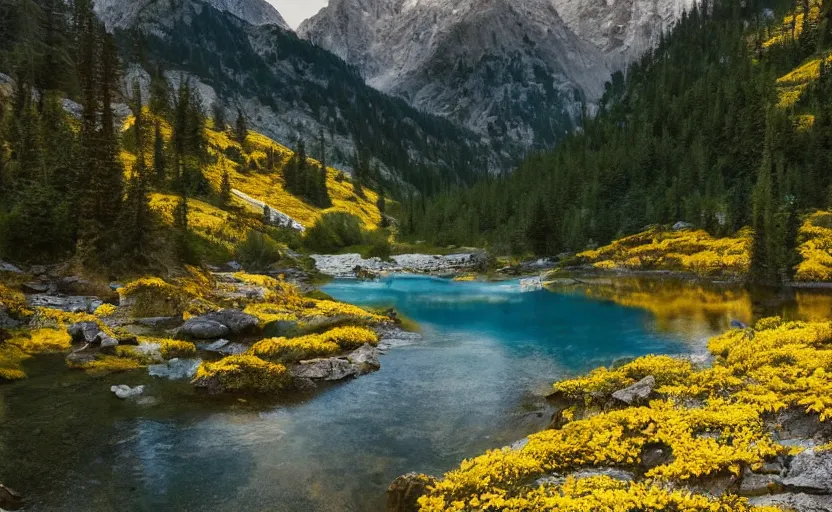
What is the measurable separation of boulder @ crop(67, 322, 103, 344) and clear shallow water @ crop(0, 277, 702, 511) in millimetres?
3133

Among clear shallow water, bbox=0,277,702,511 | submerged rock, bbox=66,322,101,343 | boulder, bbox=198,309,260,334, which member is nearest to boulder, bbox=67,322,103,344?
submerged rock, bbox=66,322,101,343

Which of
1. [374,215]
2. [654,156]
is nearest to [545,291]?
[654,156]

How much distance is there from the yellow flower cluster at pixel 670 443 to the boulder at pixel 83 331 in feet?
81.7

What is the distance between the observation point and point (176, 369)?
2573cm

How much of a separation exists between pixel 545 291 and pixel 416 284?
21464 mm

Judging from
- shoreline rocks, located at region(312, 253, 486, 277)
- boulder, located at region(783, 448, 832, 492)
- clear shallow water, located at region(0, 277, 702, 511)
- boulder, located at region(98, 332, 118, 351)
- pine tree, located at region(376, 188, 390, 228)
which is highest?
pine tree, located at region(376, 188, 390, 228)

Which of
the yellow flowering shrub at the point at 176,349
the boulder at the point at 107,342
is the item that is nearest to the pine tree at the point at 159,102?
the boulder at the point at 107,342

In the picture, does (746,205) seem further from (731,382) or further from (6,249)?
(6,249)

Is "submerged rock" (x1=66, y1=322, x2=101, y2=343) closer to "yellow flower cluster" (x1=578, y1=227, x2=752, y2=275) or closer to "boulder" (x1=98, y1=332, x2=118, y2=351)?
"boulder" (x1=98, y1=332, x2=118, y2=351)

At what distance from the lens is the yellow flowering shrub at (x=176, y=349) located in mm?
28016

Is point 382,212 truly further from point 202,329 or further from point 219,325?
point 202,329

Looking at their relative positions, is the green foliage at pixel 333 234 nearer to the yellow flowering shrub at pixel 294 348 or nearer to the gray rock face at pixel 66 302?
the gray rock face at pixel 66 302

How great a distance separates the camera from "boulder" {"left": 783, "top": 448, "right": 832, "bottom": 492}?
35.2ft

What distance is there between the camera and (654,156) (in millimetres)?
120125
